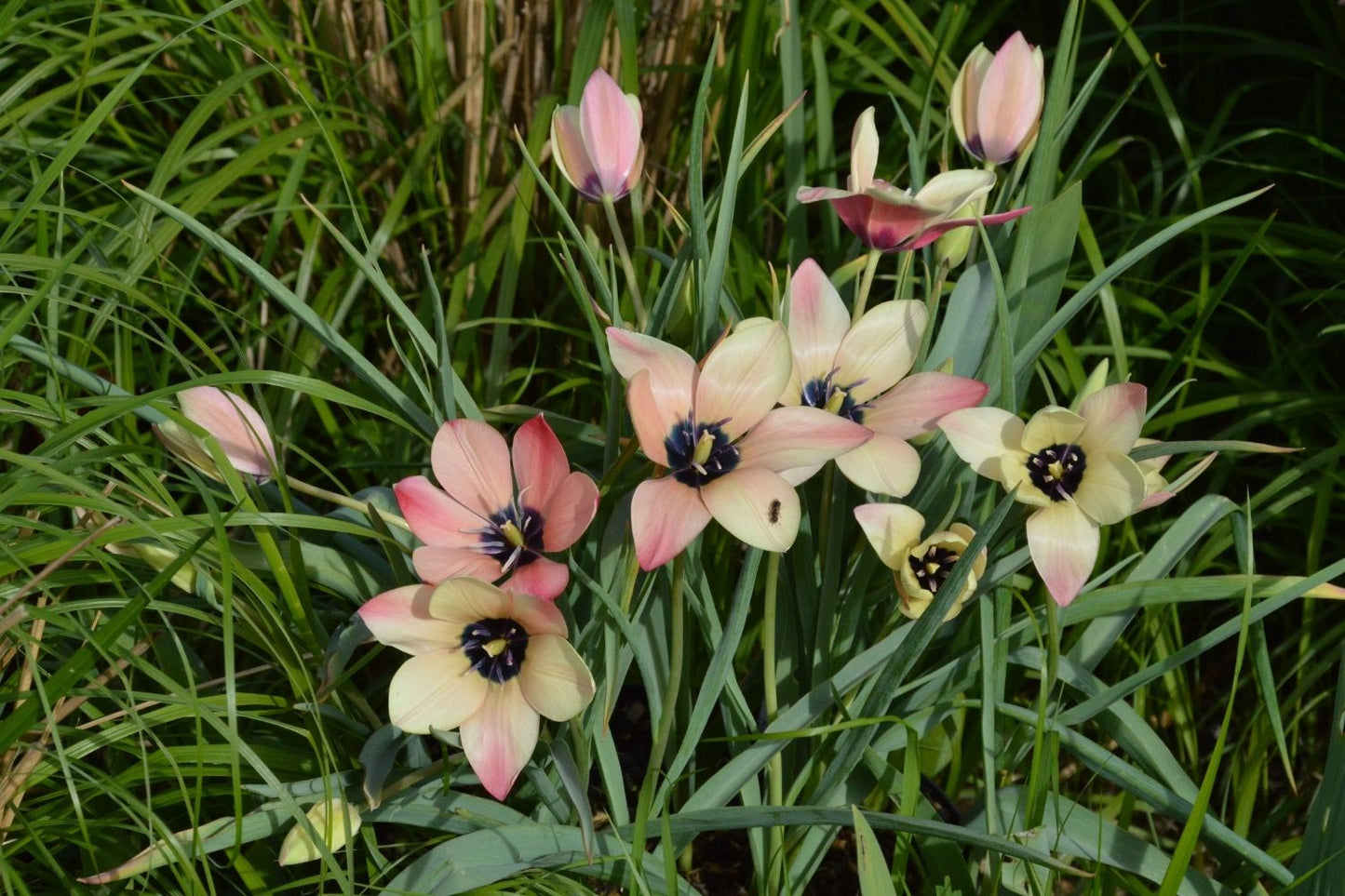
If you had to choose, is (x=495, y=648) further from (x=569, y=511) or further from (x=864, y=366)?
(x=864, y=366)

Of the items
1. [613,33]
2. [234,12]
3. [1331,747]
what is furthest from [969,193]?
[234,12]

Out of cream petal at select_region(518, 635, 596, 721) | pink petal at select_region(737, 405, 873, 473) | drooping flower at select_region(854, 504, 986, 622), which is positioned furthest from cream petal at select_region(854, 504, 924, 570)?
cream petal at select_region(518, 635, 596, 721)

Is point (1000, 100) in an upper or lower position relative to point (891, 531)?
upper

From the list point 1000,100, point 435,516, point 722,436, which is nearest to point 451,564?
point 435,516

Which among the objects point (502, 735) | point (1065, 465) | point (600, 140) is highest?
point (600, 140)

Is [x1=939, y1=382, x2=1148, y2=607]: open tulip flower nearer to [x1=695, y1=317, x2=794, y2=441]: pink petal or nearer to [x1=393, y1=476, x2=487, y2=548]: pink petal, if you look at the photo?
[x1=695, y1=317, x2=794, y2=441]: pink petal

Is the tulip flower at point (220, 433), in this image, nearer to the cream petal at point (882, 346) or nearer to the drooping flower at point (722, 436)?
the drooping flower at point (722, 436)
